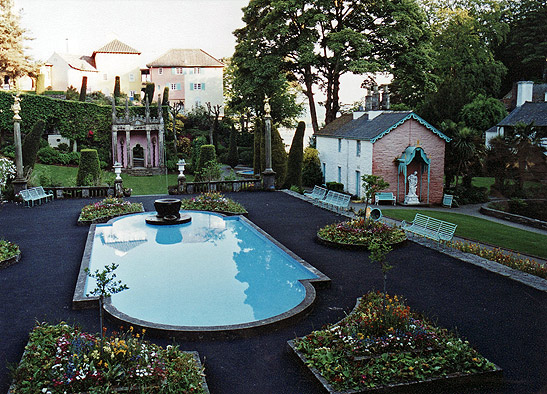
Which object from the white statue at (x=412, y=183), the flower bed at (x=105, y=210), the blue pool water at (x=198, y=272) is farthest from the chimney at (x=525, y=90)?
the flower bed at (x=105, y=210)

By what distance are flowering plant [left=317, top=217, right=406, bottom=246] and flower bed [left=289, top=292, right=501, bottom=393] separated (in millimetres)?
6453

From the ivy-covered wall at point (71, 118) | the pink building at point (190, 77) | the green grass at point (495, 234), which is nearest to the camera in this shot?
the green grass at point (495, 234)

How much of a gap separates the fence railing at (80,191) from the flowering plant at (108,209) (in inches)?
152

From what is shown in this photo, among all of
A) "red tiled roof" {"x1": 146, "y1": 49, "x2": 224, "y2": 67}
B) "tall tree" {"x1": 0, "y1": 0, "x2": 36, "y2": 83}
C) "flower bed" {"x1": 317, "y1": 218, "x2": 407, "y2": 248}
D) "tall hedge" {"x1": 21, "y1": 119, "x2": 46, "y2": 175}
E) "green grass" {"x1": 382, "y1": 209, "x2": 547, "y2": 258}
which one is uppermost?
"red tiled roof" {"x1": 146, "y1": 49, "x2": 224, "y2": 67}

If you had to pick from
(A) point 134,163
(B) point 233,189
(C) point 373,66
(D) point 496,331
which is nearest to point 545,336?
(D) point 496,331

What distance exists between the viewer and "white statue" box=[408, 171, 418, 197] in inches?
1351

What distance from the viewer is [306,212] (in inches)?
835

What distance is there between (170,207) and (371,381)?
45.5ft

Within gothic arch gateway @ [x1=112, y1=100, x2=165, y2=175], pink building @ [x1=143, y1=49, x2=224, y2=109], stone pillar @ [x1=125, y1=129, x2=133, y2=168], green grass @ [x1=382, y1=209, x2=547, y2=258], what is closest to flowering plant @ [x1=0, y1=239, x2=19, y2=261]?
green grass @ [x1=382, y1=209, x2=547, y2=258]

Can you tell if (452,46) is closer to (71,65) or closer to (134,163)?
(134,163)

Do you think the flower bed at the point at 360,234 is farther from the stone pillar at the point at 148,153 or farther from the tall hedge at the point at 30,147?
the stone pillar at the point at 148,153

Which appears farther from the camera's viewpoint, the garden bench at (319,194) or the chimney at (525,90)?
the chimney at (525,90)

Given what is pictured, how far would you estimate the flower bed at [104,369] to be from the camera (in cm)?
665

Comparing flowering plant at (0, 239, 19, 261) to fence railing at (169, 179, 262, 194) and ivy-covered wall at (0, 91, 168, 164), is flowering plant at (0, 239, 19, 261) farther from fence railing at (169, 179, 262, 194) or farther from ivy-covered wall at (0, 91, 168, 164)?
ivy-covered wall at (0, 91, 168, 164)
